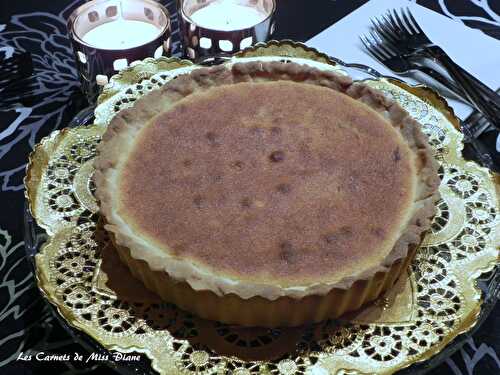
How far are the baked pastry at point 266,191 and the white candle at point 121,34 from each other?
291mm

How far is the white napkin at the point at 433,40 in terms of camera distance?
81.7 inches

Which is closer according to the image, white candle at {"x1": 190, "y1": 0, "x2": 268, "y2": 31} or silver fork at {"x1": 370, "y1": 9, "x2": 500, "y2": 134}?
silver fork at {"x1": 370, "y1": 9, "x2": 500, "y2": 134}

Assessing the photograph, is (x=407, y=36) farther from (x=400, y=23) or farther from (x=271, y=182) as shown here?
(x=271, y=182)

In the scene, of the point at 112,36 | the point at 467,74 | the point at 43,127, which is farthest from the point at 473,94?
the point at 43,127

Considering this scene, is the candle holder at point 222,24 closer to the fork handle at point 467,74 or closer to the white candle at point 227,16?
the white candle at point 227,16

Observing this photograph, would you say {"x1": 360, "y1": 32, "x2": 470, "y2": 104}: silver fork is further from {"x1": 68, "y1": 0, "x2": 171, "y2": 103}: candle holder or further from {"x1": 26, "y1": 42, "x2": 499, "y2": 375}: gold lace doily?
{"x1": 68, "y1": 0, "x2": 171, "y2": 103}: candle holder

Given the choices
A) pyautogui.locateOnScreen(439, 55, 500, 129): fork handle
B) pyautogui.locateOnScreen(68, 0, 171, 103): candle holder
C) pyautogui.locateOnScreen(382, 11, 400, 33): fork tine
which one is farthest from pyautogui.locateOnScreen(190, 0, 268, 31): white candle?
pyautogui.locateOnScreen(439, 55, 500, 129): fork handle

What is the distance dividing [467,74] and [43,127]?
1.35 metres

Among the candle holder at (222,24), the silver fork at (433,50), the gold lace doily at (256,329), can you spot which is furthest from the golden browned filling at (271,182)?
the silver fork at (433,50)

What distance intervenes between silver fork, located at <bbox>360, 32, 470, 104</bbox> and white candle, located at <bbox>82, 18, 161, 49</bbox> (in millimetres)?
728

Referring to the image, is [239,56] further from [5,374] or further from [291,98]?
[5,374]

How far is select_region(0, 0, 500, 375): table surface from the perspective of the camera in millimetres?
1454

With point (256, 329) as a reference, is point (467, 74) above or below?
above

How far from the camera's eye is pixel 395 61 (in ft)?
6.85
